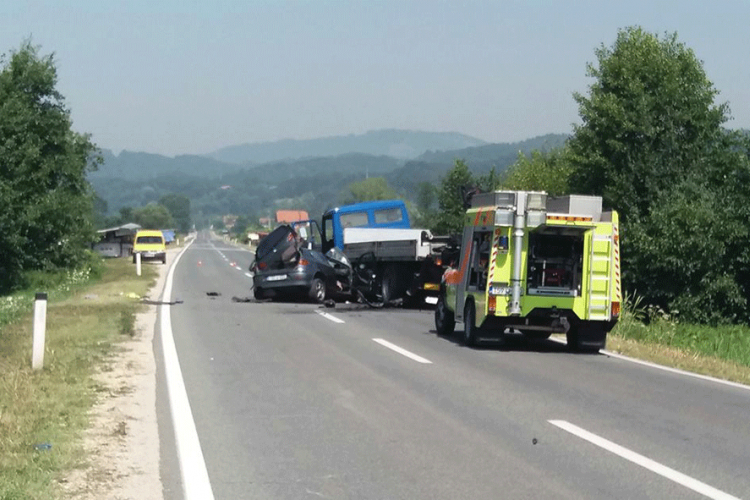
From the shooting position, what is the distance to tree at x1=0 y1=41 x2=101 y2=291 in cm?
4412

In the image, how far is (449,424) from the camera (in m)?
9.62

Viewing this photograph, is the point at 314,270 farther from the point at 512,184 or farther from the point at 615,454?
the point at 512,184

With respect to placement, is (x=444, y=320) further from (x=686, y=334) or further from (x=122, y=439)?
(x=122, y=439)

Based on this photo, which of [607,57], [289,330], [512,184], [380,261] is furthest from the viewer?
[512,184]

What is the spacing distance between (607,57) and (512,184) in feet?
81.6

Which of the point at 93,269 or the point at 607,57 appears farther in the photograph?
the point at 93,269

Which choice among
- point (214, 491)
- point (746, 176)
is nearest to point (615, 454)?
point (214, 491)

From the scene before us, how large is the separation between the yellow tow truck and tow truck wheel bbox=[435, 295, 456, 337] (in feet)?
6.65

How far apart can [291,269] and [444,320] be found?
9959 mm

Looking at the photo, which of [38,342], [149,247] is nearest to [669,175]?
[38,342]

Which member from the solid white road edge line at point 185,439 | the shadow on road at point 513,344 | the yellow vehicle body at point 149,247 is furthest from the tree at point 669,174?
the yellow vehicle body at point 149,247

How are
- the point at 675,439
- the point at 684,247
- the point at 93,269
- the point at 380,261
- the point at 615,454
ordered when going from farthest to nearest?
the point at 93,269 < the point at 684,247 < the point at 380,261 < the point at 675,439 < the point at 615,454

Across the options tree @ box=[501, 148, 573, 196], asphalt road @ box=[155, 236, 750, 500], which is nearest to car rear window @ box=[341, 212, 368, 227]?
asphalt road @ box=[155, 236, 750, 500]

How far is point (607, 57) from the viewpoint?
138 ft
